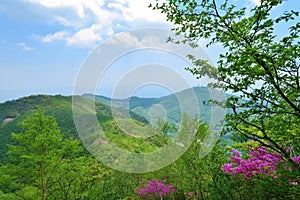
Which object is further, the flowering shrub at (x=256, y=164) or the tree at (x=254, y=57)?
the flowering shrub at (x=256, y=164)

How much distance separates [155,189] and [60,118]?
25.8m

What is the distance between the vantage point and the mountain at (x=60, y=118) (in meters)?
11.1

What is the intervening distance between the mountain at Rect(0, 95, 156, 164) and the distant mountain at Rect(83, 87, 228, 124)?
1.54ft

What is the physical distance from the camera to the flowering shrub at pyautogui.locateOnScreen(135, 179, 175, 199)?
10.8 m

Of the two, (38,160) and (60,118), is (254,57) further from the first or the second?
(60,118)

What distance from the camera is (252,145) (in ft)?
15.1

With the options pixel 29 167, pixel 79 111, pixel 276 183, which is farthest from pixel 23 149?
pixel 276 183

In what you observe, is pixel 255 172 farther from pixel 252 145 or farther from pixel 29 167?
pixel 29 167

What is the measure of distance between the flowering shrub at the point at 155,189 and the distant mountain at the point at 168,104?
3407 mm

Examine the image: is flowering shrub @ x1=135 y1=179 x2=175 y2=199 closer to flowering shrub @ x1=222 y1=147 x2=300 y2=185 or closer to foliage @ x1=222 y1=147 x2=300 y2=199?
foliage @ x1=222 y1=147 x2=300 y2=199

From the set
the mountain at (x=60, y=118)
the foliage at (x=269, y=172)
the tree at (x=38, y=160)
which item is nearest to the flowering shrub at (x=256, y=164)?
the foliage at (x=269, y=172)

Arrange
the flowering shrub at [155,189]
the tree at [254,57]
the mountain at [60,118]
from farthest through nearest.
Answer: the mountain at [60,118] < the flowering shrub at [155,189] < the tree at [254,57]

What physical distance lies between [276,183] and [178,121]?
5570 mm

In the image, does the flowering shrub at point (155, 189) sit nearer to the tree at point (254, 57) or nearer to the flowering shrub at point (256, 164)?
the flowering shrub at point (256, 164)
